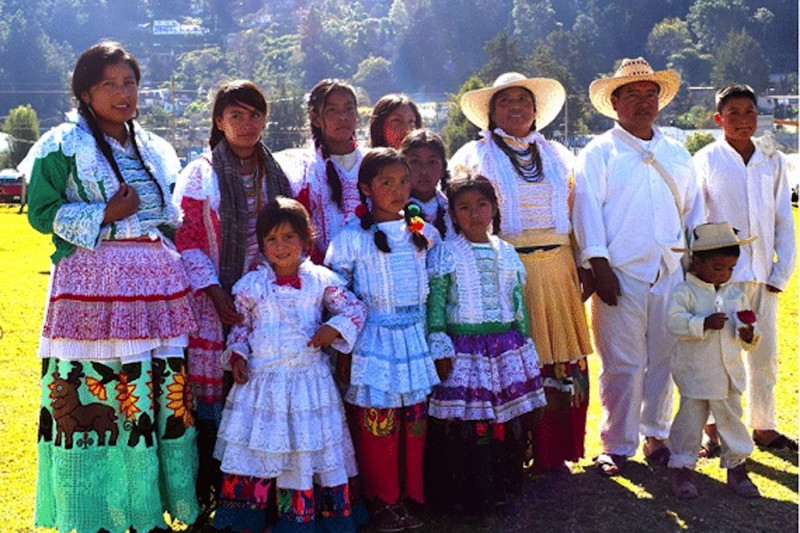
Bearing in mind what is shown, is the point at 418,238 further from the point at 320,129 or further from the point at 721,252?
the point at 721,252

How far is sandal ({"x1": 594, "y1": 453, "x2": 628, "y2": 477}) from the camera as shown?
5.46m

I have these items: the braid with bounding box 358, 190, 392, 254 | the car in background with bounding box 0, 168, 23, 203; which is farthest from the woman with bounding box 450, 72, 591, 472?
the car in background with bounding box 0, 168, 23, 203

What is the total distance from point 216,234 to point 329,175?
68 centimetres

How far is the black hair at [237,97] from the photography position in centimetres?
455

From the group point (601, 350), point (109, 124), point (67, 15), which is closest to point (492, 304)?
point (601, 350)

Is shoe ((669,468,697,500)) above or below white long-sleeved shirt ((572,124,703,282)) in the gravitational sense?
below

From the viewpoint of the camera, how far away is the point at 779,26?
101875 millimetres

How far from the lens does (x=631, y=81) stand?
18.2 ft

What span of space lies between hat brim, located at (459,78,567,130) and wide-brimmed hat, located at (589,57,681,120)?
9.1 inches

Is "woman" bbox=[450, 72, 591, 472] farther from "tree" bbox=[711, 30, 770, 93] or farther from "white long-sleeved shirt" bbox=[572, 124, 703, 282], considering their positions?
"tree" bbox=[711, 30, 770, 93]

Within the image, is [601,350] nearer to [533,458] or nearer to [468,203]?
[533,458]

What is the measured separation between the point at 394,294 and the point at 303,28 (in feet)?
394

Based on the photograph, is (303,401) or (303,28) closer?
(303,401)

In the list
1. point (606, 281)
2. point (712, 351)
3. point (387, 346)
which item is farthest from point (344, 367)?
point (712, 351)
